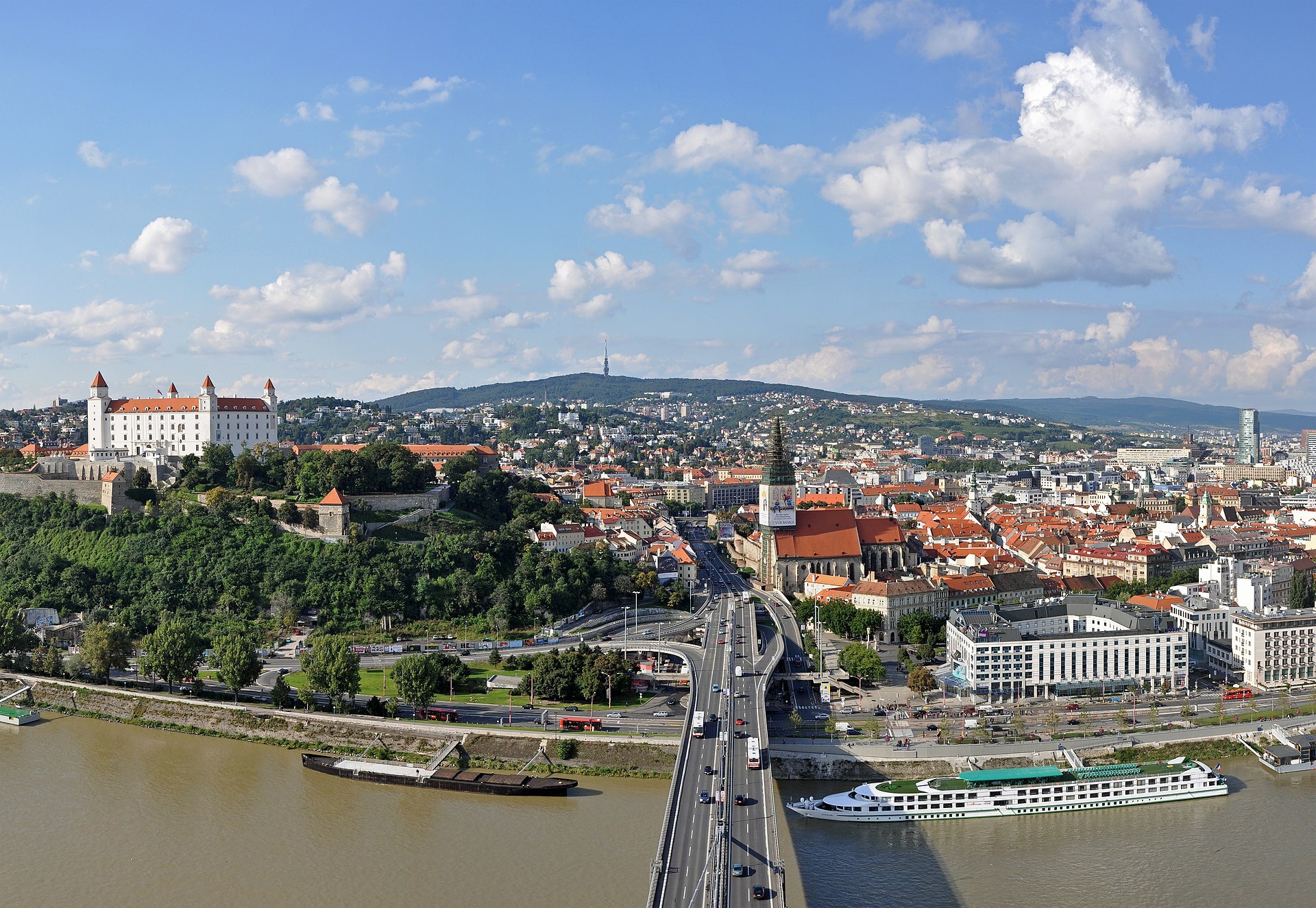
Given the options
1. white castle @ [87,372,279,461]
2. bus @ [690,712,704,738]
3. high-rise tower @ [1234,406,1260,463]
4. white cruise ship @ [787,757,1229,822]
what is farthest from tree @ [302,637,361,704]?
high-rise tower @ [1234,406,1260,463]

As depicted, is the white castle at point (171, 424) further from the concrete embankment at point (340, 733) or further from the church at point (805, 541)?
the church at point (805, 541)

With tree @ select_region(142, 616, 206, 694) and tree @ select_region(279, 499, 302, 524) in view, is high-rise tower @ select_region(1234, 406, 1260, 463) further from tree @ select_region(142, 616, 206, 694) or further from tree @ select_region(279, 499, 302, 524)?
A: tree @ select_region(142, 616, 206, 694)

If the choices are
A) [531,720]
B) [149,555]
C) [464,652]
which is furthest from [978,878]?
[149,555]

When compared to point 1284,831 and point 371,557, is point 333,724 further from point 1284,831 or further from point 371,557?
point 1284,831

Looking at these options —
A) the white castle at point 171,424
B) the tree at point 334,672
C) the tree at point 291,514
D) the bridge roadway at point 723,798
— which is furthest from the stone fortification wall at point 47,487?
the bridge roadway at point 723,798

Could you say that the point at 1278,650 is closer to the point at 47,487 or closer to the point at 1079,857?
the point at 1079,857
